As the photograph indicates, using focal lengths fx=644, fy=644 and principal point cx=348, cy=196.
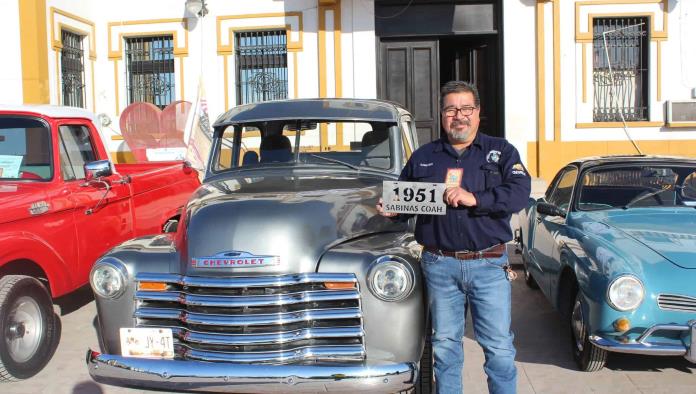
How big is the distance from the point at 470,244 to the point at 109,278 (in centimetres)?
187

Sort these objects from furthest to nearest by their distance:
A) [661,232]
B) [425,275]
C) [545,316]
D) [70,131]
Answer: [545,316], [70,131], [661,232], [425,275]

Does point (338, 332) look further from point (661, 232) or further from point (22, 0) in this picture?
point (22, 0)

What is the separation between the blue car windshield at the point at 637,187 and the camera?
5.11 meters

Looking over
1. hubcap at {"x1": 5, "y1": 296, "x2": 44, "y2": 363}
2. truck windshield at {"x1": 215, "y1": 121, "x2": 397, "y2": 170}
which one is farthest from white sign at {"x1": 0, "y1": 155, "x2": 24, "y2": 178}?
truck windshield at {"x1": 215, "y1": 121, "x2": 397, "y2": 170}

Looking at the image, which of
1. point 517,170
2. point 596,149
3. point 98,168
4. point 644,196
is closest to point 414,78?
point 596,149

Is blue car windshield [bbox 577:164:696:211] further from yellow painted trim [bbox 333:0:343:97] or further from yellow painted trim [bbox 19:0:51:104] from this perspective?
yellow painted trim [bbox 19:0:51:104]

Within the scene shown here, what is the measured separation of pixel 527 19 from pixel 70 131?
29.1ft

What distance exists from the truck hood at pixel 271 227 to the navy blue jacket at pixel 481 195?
529 mm

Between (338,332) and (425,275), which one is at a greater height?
(425,275)

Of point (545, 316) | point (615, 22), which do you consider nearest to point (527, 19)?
point (615, 22)

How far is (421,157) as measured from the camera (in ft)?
10.8

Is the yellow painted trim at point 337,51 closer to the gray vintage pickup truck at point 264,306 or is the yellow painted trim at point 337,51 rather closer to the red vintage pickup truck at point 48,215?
the red vintage pickup truck at point 48,215

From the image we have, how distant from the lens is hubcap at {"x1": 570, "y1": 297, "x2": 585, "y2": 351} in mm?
4207

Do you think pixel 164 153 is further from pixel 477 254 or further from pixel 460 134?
pixel 477 254
